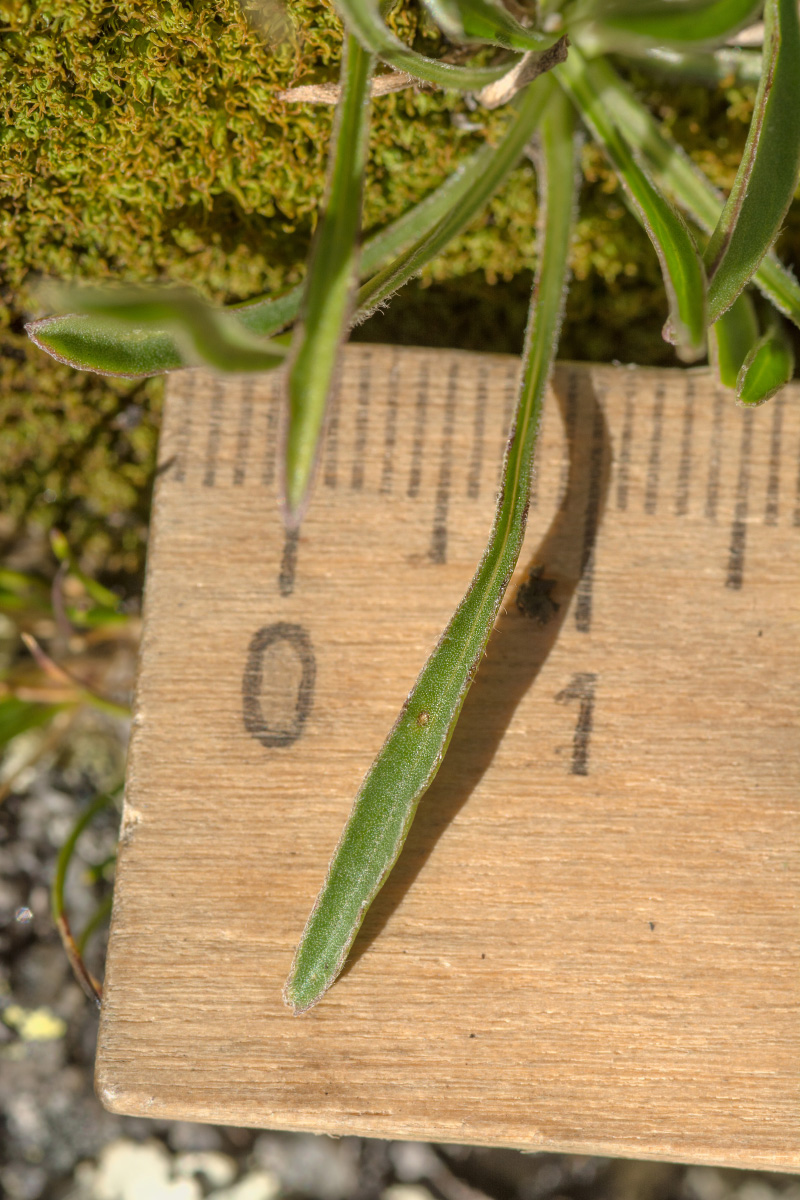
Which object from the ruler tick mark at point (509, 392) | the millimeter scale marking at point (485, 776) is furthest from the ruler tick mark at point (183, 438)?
the ruler tick mark at point (509, 392)

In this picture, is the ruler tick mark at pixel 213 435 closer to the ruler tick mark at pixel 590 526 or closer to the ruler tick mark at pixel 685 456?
the ruler tick mark at pixel 590 526

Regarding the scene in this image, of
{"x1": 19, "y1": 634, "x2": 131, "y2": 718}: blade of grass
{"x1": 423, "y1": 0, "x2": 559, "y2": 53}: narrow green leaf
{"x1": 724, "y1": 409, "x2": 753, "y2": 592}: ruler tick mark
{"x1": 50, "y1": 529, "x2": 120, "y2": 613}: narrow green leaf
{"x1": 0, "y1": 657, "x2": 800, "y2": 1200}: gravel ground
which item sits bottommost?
{"x1": 0, "y1": 657, "x2": 800, "y2": 1200}: gravel ground

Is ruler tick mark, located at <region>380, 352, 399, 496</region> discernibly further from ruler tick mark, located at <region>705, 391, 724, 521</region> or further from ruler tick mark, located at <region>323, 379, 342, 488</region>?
ruler tick mark, located at <region>705, 391, 724, 521</region>

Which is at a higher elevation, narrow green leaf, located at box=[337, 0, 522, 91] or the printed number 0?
narrow green leaf, located at box=[337, 0, 522, 91]

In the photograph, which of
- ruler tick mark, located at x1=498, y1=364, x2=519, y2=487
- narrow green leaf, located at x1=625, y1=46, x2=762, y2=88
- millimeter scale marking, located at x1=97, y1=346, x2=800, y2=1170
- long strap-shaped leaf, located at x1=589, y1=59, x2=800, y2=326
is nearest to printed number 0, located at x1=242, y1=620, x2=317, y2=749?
millimeter scale marking, located at x1=97, y1=346, x2=800, y2=1170

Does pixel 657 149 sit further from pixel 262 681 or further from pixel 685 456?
pixel 262 681

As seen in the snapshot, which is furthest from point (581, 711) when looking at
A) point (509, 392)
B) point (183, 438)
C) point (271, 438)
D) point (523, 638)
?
point (183, 438)
